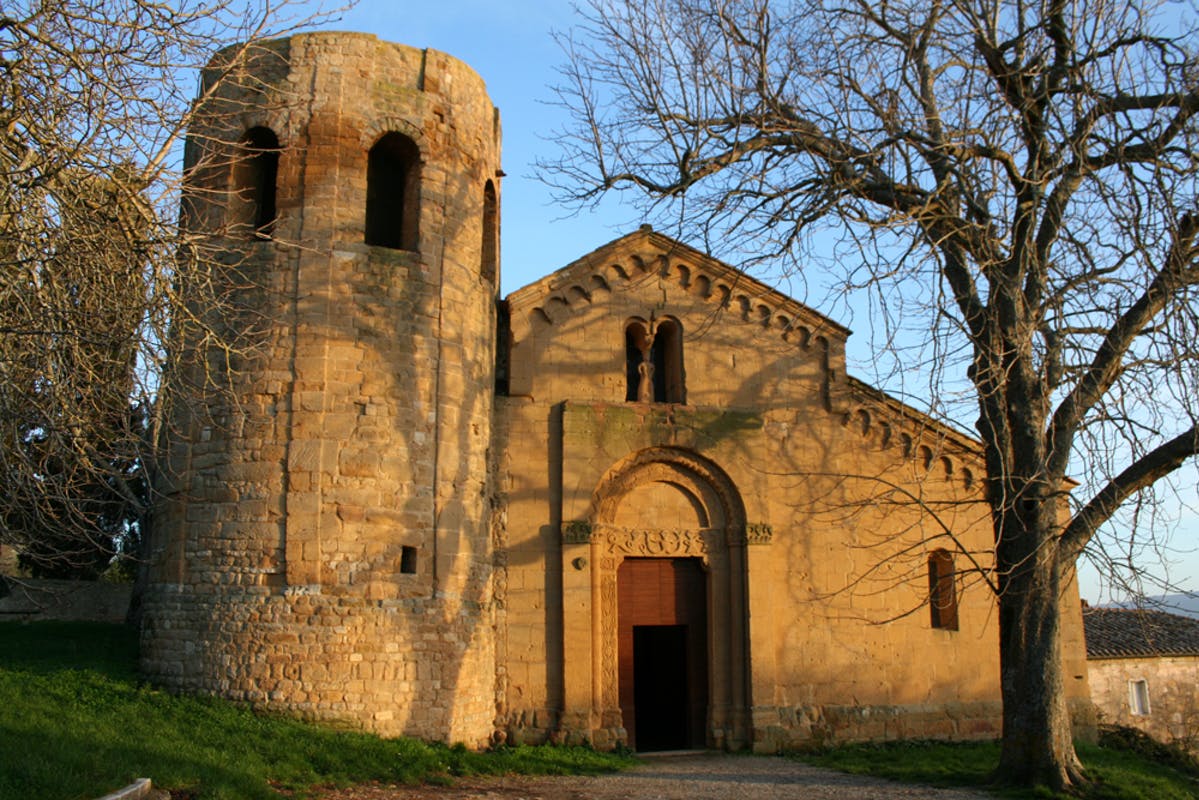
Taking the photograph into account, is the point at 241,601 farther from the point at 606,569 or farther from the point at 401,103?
the point at 401,103

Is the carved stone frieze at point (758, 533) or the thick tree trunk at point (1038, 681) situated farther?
the carved stone frieze at point (758, 533)

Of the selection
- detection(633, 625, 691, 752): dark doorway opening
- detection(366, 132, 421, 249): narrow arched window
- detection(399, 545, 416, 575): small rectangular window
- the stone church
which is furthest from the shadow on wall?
detection(633, 625, 691, 752): dark doorway opening

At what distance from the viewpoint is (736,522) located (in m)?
16.0

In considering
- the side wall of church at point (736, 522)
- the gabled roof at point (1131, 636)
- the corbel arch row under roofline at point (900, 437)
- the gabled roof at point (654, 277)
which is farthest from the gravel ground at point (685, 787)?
the gabled roof at point (1131, 636)

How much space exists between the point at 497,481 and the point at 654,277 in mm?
4214

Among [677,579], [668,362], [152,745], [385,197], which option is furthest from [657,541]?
[152,745]

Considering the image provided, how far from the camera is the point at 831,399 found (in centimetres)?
1692

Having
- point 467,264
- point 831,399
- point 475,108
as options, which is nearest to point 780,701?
point 831,399

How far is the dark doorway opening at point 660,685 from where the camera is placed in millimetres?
16609

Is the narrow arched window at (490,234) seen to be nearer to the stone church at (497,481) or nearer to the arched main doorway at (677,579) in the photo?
the stone church at (497,481)

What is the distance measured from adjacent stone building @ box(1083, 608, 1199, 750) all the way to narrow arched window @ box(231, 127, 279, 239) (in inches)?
825

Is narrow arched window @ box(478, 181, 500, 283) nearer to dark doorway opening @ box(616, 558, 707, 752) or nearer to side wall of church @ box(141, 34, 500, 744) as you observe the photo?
side wall of church @ box(141, 34, 500, 744)

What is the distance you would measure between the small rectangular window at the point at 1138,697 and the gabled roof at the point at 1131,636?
73 cm

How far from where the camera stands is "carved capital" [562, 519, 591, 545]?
1495 cm
